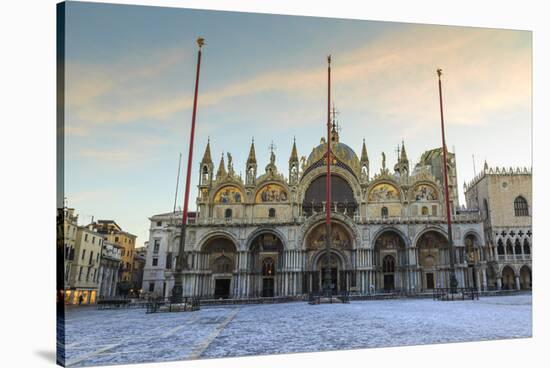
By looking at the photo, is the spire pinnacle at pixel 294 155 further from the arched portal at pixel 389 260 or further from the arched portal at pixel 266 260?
the arched portal at pixel 389 260

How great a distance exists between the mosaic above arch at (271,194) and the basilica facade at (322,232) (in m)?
0.08

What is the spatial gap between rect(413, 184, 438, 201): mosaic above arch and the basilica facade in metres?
0.08

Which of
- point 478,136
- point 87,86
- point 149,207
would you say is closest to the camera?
point 87,86

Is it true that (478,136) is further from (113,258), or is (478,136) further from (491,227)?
(491,227)

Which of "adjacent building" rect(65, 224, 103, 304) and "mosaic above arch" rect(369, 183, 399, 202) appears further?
"mosaic above arch" rect(369, 183, 399, 202)

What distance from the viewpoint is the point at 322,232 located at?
32.2 m

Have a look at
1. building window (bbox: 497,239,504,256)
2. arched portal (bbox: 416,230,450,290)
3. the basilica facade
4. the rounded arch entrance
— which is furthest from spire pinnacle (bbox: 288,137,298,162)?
building window (bbox: 497,239,504,256)

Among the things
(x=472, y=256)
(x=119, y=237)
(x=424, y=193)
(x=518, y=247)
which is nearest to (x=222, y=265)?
(x=424, y=193)

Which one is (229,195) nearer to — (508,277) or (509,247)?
(509,247)

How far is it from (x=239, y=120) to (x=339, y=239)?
1793 cm

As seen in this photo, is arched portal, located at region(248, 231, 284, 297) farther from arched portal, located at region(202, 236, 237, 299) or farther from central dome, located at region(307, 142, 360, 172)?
central dome, located at region(307, 142, 360, 172)

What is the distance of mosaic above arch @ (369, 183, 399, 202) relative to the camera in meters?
33.7

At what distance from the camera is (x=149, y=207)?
1406cm
